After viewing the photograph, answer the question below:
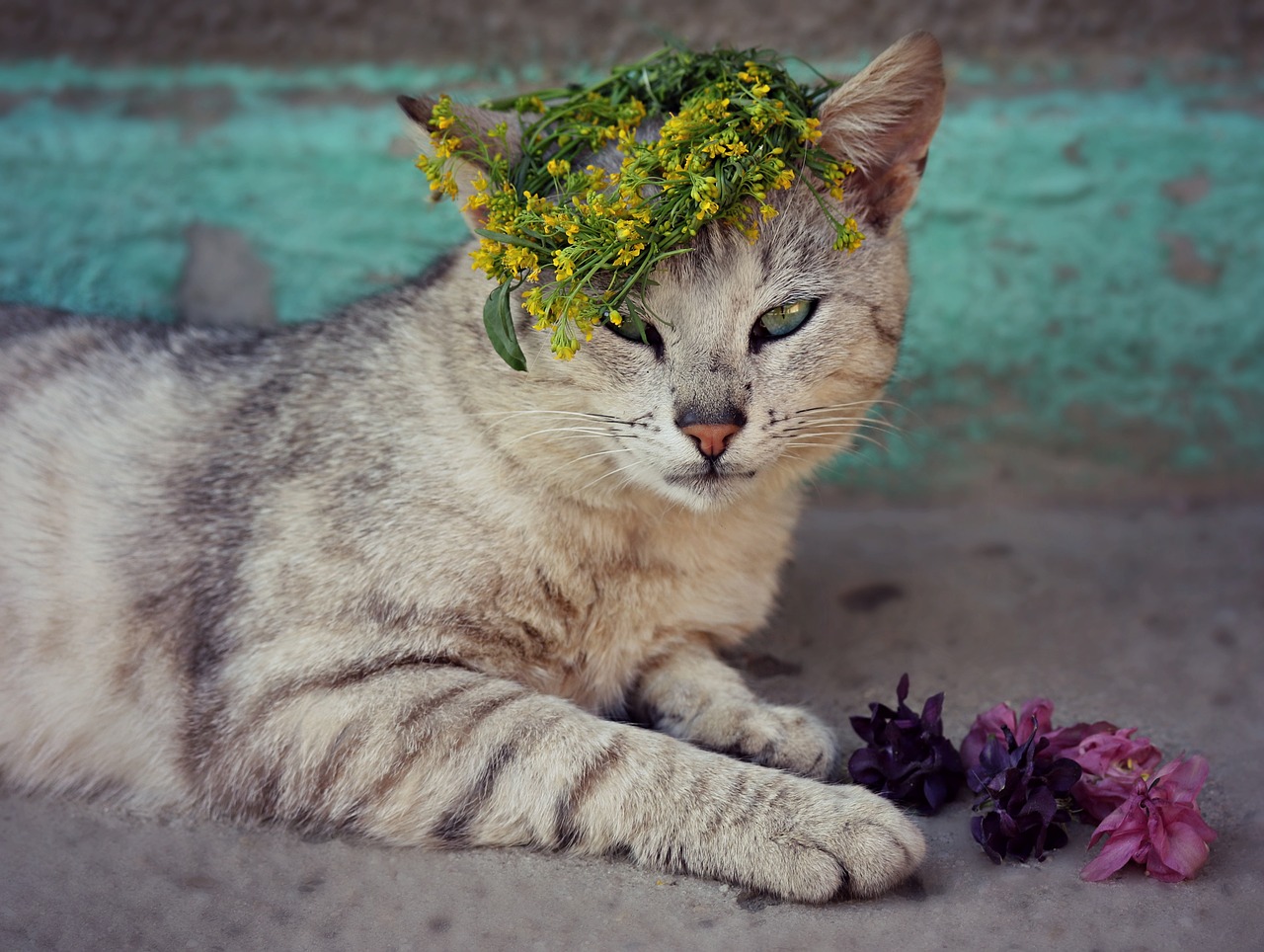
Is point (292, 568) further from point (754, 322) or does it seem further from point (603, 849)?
point (754, 322)

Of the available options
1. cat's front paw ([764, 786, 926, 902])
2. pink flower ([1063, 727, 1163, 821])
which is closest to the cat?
cat's front paw ([764, 786, 926, 902])

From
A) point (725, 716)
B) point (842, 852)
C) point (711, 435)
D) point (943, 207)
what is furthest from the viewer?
point (943, 207)

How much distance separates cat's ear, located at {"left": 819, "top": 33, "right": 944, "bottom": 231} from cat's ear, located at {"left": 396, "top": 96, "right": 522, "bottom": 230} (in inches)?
25.8

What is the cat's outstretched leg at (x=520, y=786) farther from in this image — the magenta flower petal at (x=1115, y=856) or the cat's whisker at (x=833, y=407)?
the cat's whisker at (x=833, y=407)

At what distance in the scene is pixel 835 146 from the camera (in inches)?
99.3

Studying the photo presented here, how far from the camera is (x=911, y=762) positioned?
2.45 metres

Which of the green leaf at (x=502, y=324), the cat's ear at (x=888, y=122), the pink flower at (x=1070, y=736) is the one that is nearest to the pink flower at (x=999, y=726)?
the pink flower at (x=1070, y=736)

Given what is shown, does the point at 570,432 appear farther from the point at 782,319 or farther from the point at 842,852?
the point at 842,852

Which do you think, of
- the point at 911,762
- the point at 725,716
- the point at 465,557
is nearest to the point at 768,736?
the point at 725,716

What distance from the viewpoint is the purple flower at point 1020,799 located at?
7.43ft

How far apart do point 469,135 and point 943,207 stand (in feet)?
6.68

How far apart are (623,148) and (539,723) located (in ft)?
3.84

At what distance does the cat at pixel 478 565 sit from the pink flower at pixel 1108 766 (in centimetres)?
42

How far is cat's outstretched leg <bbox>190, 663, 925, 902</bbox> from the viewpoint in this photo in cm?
218
